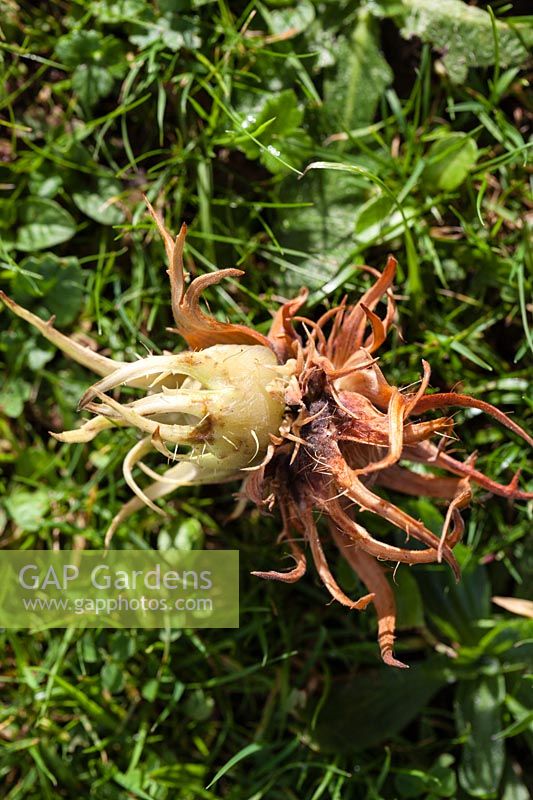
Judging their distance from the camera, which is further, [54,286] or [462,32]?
[54,286]

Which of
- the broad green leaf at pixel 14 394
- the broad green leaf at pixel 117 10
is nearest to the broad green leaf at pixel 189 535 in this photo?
the broad green leaf at pixel 14 394

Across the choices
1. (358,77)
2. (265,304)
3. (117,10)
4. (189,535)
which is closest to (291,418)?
(265,304)

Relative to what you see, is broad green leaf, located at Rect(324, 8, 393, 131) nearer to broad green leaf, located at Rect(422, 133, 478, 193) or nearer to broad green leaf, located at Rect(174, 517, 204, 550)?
broad green leaf, located at Rect(422, 133, 478, 193)

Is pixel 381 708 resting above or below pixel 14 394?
below

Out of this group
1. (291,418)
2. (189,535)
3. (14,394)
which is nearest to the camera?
(291,418)

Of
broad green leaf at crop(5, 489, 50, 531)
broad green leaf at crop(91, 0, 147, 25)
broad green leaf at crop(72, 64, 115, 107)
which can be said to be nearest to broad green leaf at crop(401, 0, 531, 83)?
broad green leaf at crop(91, 0, 147, 25)

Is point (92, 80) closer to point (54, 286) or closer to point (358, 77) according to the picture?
point (54, 286)

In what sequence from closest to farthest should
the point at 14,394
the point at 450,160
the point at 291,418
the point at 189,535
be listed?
the point at 291,418, the point at 450,160, the point at 189,535, the point at 14,394
